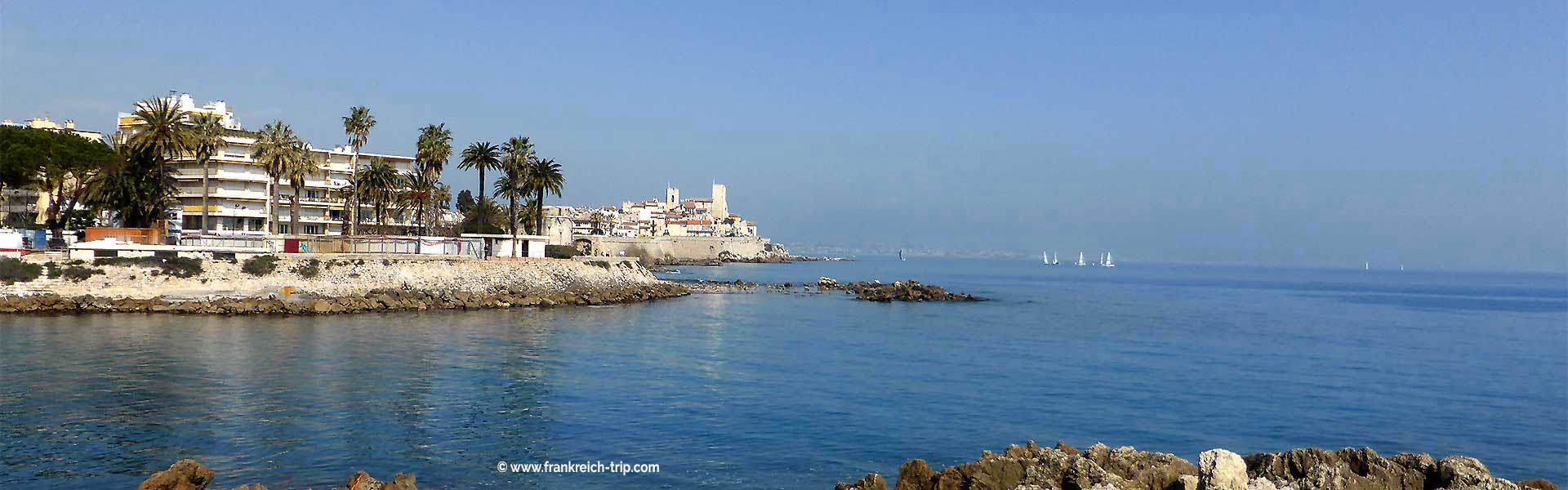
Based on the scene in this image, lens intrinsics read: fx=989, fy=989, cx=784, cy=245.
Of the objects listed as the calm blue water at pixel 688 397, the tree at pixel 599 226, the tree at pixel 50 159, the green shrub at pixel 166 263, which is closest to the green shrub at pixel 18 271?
the green shrub at pixel 166 263

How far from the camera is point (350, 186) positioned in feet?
264

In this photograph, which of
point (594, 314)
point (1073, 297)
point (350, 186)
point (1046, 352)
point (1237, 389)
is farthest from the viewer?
point (1073, 297)

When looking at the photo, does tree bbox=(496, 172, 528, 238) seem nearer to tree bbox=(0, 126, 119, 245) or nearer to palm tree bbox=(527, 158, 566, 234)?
palm tree bbox=(527, 158, 566, 234)

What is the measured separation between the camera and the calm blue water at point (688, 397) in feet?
64.5

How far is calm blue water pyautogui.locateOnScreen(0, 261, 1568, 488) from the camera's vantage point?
1966 centimetres

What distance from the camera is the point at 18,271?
46469 mm

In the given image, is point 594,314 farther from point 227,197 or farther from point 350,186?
point 227,197

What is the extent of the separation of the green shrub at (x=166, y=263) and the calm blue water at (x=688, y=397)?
567cm

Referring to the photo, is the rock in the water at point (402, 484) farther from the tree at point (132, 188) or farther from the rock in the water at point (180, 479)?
the tree at point (132, 188)

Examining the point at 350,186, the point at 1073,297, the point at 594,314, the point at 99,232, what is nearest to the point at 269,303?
the point at 99,232

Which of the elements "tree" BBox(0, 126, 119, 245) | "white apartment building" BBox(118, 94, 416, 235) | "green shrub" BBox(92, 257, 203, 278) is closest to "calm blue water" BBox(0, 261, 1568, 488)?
"green shrub" BBox(92, 257, 203, 278)

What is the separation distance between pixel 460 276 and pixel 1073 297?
6080cm

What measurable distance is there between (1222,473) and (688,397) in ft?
55.0

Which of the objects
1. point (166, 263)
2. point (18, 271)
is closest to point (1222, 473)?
point (166, 263)
